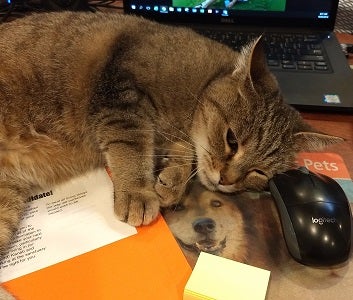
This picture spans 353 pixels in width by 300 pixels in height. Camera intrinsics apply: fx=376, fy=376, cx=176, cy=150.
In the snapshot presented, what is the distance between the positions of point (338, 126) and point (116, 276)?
30.2 inches

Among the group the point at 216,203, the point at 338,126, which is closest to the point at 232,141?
the point at 216,203

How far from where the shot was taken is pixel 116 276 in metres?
0.72

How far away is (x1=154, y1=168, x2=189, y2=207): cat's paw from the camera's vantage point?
0.89 m

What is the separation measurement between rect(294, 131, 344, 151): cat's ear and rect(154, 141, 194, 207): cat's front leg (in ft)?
0.91

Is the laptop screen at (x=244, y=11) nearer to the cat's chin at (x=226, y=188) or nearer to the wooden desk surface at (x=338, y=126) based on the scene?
the wooden desk surface at (x=338, y=126)

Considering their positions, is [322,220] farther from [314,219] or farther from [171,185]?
[171,185]

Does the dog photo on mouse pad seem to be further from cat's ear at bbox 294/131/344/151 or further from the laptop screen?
the laptop screen

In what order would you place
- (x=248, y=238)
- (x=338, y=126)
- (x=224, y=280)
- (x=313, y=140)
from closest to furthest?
(x=224, y=280) < (x=248, y=238) < (x=313, y=140) < (x=338, y=126)

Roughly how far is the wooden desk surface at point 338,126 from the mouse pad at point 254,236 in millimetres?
48

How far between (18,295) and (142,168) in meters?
0.40

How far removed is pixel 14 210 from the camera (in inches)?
33.8

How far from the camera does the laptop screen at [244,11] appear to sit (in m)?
1.31

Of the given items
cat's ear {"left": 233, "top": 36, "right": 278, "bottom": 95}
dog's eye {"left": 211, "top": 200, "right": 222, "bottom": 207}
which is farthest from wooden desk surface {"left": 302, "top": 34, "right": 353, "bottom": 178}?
dog's eye {"left": 211, "top": 200, "right": 222, "bottom": 207}

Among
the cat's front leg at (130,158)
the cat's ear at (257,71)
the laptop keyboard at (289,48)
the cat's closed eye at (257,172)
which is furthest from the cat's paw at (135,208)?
the laptop keyboard at (289,48)
